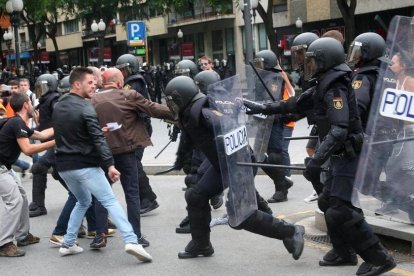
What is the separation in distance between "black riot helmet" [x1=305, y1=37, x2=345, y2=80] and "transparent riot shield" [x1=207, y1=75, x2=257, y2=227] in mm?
681

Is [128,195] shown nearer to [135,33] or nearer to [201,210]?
[201,210]

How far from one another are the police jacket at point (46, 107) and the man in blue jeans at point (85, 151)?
248cm

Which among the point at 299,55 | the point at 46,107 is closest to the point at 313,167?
the point at 299,55

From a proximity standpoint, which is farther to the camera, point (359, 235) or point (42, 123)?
point (42, 123)

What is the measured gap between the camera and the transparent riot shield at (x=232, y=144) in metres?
5.76

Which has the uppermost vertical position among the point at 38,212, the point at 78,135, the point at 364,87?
the point at 364,87

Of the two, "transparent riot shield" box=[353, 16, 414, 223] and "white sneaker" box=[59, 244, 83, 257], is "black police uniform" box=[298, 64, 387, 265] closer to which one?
"transparent riot shield" box=[353, 16, 414, 223]

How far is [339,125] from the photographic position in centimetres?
521

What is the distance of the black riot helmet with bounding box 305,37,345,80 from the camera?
547cm

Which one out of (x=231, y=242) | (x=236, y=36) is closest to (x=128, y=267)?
(x=231, y=242)

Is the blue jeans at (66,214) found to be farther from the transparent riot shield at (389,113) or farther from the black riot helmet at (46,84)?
the transparent riot shield at (389,113)

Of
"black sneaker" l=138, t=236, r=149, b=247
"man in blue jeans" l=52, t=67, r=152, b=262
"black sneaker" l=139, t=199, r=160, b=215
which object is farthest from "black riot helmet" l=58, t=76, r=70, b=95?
"black sneaker" l=138, t=236, r=149, b=247

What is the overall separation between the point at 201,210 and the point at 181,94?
40.3 inches

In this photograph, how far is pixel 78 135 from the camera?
641cm
